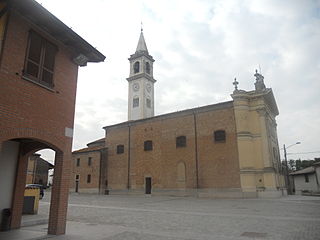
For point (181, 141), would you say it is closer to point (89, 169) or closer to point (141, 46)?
point (89, 169)

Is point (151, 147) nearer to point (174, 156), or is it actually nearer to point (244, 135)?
point (174, 156)

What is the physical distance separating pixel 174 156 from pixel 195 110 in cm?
635

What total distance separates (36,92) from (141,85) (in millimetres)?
41826

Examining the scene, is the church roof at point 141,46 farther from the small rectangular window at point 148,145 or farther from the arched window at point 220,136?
the arched window at point 220,136

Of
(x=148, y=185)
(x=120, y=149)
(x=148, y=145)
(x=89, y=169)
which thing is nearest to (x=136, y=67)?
(x=120, y=149)

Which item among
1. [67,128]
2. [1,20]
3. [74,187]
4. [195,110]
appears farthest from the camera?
[74,187]

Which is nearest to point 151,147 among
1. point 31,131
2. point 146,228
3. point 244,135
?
point 244,135

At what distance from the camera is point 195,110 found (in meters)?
32.4

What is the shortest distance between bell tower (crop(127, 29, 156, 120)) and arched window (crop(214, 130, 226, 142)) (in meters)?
19.2

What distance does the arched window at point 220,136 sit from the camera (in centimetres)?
2982

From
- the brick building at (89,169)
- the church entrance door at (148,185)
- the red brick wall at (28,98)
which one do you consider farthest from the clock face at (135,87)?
the red brick wall at (28,98)

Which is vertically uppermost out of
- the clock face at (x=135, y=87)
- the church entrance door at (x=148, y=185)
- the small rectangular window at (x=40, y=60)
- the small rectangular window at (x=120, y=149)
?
the clock face at (x=135, y=87)

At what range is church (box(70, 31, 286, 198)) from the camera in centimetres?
2823

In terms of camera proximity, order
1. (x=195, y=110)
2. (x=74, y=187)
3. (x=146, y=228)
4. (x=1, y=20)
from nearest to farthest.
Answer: (x=1, y=20) < (x=146, y=228) < (x=195, y=110) < (x=74, y=187)
